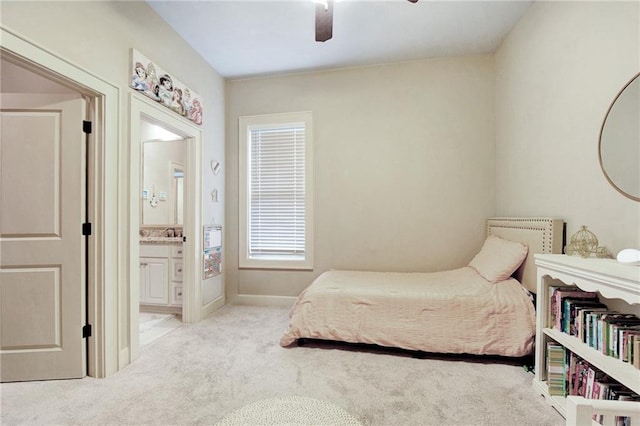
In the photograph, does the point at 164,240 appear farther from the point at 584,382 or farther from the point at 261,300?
the point at 584,382

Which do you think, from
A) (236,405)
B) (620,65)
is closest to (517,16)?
(620,65)

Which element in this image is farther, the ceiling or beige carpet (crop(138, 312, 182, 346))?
beige carpet (crop(138, 312, 182, 346))

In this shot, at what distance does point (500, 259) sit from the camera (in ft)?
7.88

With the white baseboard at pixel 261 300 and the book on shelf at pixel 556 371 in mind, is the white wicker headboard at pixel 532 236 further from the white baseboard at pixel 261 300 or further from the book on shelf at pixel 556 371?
the white baseboard at pixel 261 300

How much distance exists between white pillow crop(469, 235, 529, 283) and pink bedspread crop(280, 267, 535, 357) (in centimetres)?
7

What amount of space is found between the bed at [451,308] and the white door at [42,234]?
1.59 meters

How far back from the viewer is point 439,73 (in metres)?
3.16

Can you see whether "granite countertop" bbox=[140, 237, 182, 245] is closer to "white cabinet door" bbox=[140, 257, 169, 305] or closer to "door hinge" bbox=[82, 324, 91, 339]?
"white cabinet door" bbox=[140, 257, 169, 305]

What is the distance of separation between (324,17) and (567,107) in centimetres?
180

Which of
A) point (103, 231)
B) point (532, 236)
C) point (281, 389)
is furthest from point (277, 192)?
point (532, 236)

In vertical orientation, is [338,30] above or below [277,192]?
above

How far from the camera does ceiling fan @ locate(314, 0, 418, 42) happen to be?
151 centimetres


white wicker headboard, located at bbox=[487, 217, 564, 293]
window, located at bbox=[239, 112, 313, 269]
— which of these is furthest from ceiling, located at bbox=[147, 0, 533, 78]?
white wicker headboard, located at bbox=[487, 217, 564, 293]

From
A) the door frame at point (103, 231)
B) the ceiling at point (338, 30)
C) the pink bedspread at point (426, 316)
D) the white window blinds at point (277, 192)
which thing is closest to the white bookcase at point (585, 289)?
the pink bedspread at point (426, 316)
